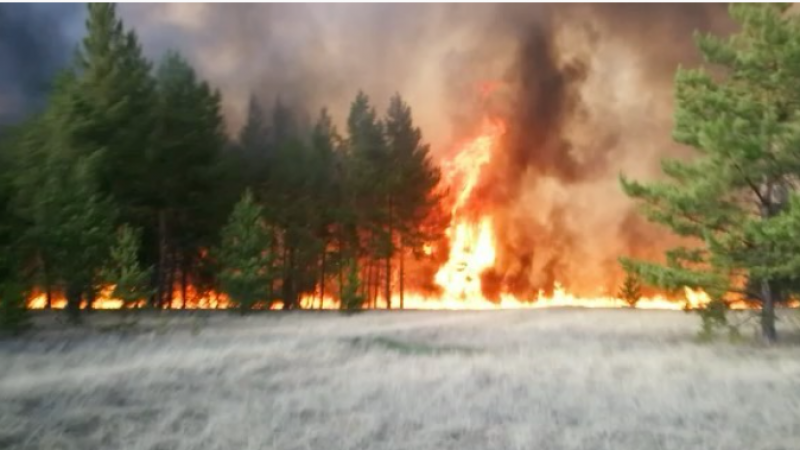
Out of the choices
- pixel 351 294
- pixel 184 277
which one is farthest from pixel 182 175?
pixel 351 294

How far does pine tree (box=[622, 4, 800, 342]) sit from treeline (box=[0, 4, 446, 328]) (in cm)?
1343

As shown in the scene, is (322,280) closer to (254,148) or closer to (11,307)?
(254,148)

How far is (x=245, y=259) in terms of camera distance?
30.1 m

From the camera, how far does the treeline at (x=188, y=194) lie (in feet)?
65.3

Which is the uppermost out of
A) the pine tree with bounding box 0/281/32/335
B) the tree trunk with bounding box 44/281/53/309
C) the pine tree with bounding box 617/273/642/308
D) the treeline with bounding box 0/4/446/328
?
the treeline with bounding box 0/4/446/328

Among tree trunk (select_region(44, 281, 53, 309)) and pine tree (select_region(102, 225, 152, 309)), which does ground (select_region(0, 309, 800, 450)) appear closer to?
pine tree (select_region(102, 225, 152, 309))

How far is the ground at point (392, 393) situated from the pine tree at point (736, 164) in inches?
65.5

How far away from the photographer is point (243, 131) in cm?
4678

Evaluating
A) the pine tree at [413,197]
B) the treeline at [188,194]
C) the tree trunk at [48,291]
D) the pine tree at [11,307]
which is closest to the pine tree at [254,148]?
the treeline at [188,194]

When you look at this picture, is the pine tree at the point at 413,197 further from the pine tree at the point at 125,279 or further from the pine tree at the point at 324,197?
the pine tree at the point at 125,279

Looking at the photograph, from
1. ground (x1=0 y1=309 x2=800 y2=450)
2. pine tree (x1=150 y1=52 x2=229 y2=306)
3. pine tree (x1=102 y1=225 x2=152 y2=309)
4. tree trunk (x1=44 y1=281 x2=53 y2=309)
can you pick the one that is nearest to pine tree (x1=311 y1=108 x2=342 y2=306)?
pine tree (x1=150 y1=52 x2=229 y2=306)

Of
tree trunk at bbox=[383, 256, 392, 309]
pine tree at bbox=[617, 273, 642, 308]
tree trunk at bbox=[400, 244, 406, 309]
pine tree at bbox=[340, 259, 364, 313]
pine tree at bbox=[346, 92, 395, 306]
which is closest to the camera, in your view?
pine tree at bbox=[340, 259, 364, 313]

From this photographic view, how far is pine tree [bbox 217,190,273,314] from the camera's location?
2969cm

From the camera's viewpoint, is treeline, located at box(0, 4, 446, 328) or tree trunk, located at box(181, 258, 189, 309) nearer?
treeline, located at box(0, 4, 446, 328)
